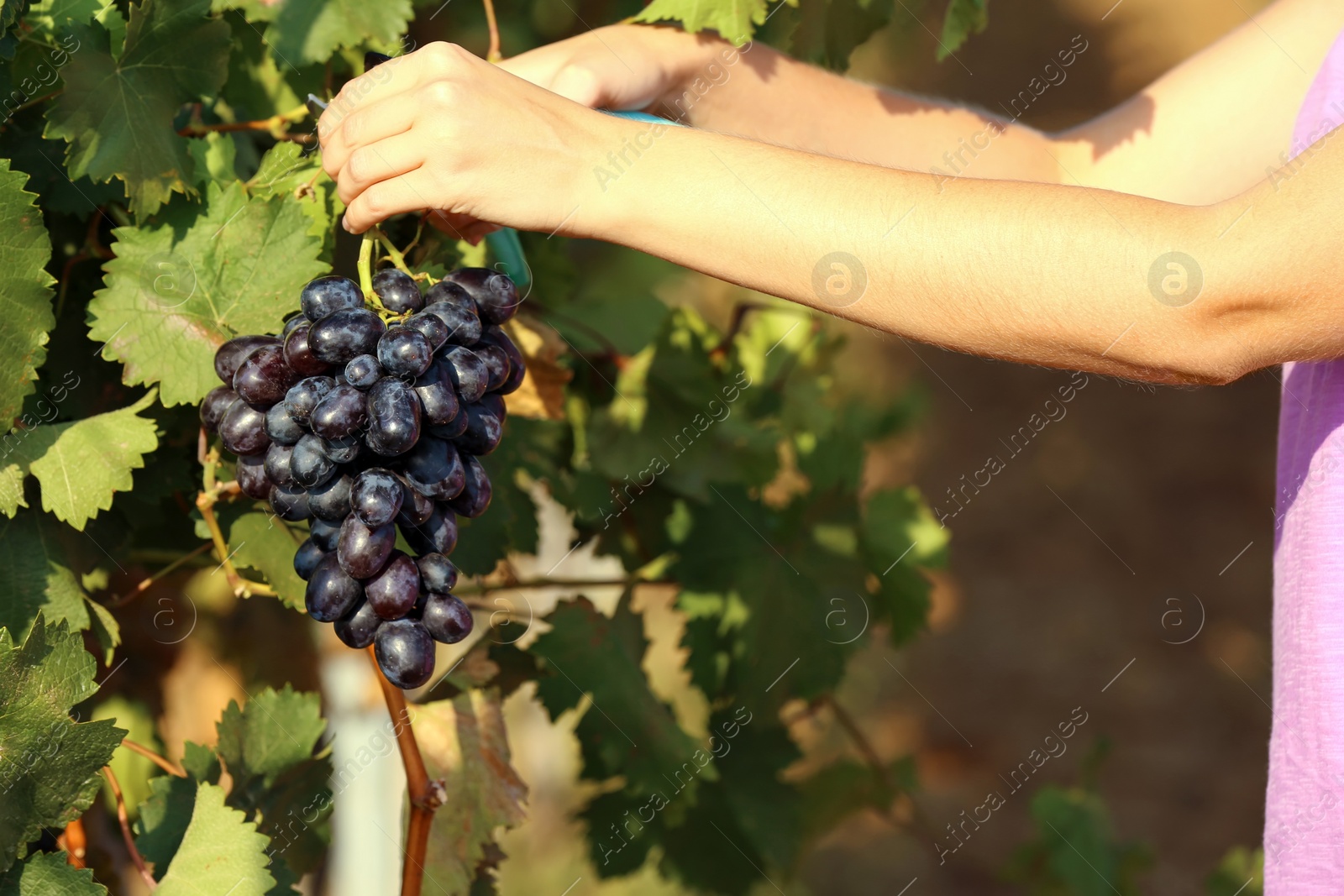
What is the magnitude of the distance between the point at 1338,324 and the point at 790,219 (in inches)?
13.8

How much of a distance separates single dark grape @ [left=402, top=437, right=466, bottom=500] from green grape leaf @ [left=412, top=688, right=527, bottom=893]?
368mm

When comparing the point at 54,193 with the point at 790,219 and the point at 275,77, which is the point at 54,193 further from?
the point at 790,219

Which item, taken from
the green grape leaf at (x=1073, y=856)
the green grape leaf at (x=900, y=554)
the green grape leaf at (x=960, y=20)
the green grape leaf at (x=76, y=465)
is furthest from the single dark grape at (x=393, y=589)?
the green grape leaf at (x=1073, y=856)

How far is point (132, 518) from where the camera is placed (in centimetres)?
94

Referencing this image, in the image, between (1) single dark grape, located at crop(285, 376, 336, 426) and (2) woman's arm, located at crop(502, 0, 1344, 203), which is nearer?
(1) single dark grape, located at crop(285, 376, 336, 426)

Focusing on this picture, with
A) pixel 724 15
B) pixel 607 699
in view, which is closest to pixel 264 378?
pixel 724 15

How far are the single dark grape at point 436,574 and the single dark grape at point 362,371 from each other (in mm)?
127

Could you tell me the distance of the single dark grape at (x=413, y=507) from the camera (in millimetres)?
716

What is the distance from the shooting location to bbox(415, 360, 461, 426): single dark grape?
2.28ft

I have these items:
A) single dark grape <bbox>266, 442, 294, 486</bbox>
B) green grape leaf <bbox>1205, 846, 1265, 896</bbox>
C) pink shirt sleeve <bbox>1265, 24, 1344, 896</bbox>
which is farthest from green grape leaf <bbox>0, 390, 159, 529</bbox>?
green grape leaf <bbox>1205, 846, 1265, 896</bbox>

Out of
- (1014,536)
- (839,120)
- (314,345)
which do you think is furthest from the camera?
(1014,536)

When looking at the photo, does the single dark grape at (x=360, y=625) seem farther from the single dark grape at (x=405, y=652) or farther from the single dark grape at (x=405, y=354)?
the single dark grape at (x=405, y=354)

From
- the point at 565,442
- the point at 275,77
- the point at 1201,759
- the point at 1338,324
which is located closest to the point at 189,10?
the point at 275,77

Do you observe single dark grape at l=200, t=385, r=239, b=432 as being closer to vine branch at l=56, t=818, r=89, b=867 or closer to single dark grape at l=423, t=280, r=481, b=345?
single dark grape at l=423, t=280, r=481, b=345
